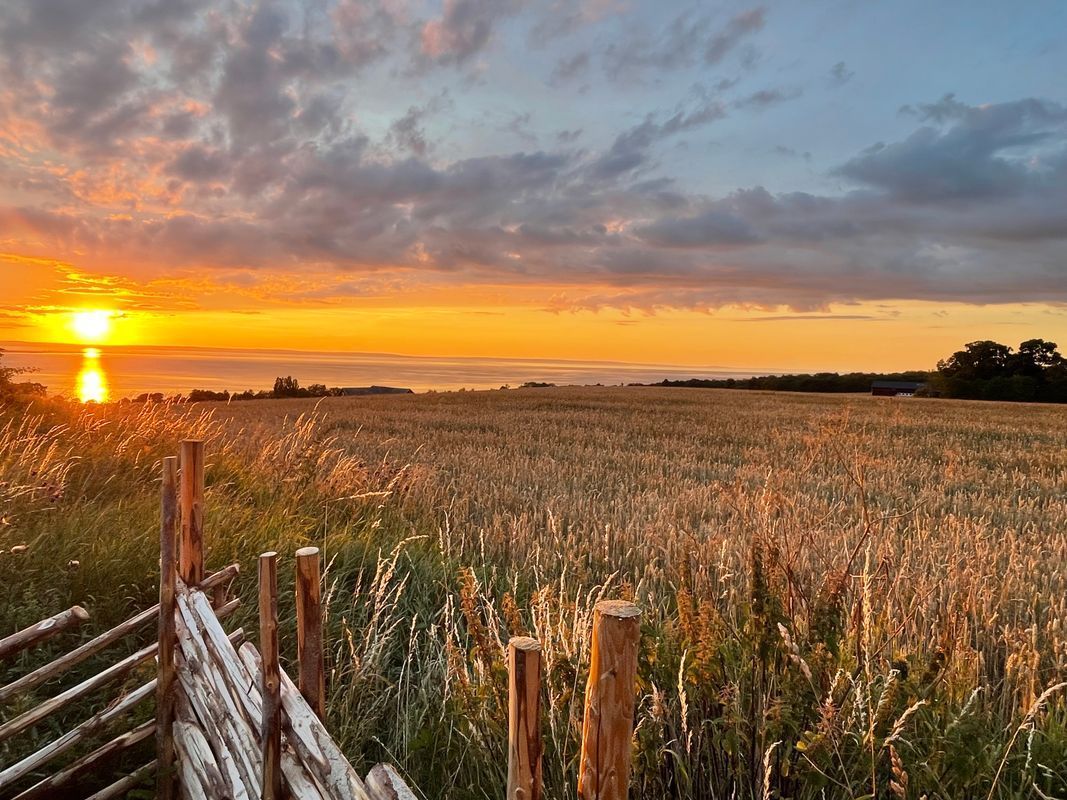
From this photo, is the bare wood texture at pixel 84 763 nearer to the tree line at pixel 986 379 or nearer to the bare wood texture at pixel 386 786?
the bare wood texture at pixel 386 786

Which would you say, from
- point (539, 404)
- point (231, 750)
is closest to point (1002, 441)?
point (539, 404)

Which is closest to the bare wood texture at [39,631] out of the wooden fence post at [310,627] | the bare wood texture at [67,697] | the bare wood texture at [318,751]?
the bare wood texture at [67,697]

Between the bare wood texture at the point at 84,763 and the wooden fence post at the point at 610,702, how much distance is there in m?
2.59

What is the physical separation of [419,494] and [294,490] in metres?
1.42

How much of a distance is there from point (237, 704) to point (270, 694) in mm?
531

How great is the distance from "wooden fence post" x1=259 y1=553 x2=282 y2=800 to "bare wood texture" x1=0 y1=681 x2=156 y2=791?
1187mm

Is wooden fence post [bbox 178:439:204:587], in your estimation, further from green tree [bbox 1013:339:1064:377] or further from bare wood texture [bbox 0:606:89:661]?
green tree [bbox 1013:339:1064:377]

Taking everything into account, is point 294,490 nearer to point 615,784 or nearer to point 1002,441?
point 615,784

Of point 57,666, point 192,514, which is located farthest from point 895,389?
point 57,666

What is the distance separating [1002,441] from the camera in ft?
59.0

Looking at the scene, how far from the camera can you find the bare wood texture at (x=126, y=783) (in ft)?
9.76

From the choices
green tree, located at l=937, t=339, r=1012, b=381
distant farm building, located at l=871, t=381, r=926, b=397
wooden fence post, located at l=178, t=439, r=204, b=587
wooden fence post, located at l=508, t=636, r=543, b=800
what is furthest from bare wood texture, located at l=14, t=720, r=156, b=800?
green tree, located at l=937, t=339, r=1012, b=381

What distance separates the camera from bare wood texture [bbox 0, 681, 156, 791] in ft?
9.07

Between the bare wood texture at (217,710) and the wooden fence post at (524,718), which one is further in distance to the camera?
the bare wood texture at (217,710)
